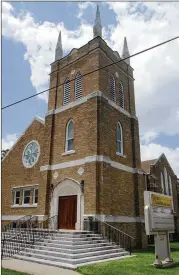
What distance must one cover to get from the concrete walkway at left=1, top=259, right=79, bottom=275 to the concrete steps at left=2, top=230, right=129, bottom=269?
0.42 meters

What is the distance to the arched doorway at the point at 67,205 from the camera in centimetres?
1630

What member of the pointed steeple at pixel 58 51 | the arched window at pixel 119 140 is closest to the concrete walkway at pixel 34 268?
the arched window at pixel 119 140

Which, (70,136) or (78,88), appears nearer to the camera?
(70,136)

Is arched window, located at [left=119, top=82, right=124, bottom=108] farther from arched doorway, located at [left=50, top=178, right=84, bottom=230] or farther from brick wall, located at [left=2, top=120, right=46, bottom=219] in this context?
arched doorway, located at [left=50, top=178, right=84, bottom=230]

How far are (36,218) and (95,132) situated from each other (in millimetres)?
7048

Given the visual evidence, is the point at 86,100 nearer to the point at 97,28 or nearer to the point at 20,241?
the point at 97,28

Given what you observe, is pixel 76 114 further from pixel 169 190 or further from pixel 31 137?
pixel 169 190

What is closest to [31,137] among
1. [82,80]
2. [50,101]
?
[50,101]

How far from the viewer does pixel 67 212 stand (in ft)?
55.9

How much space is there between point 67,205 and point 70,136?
472 cm

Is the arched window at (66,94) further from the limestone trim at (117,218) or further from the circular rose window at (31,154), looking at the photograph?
the limestone trim at (117,218)

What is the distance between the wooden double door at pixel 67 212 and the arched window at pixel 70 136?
3388mm

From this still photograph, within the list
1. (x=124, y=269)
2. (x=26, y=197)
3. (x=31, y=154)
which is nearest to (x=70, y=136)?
(x=31, y=154)

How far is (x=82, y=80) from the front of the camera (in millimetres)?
19812
